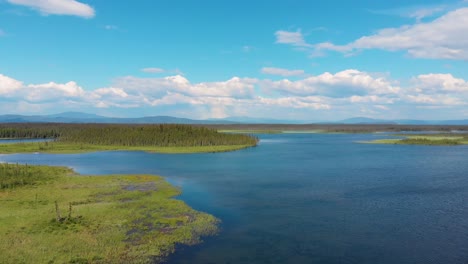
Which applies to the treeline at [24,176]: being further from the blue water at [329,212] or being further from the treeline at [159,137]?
the treeline at [159,137]

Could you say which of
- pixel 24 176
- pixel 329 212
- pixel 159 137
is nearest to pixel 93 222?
pixel 329 212

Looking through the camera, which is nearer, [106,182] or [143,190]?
[143,190]

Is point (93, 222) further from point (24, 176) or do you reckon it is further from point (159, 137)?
point (159, 137)

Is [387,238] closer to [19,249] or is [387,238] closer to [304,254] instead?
[304,254]

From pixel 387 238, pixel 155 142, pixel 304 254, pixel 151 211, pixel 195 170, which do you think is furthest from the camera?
pixel 155 142

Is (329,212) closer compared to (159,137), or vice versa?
(329,212)

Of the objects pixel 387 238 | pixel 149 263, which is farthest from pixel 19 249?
pixel 387 238

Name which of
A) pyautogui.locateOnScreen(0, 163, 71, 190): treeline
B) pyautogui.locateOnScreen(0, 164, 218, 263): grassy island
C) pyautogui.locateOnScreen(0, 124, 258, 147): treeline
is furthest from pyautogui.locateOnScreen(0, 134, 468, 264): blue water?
pyautogui.locateOnScreen(0, 124, 258, 147): treeline
